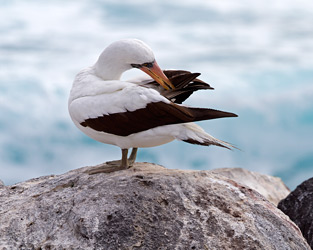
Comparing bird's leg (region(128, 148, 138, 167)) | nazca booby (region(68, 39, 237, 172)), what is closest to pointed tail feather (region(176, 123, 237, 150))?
nazca booby (region(68, 39, 237, 172))

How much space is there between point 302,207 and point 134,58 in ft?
13.1

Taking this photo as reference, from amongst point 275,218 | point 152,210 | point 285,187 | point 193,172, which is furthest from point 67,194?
point 285,187

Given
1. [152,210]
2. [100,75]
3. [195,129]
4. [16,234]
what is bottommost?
[16,234]

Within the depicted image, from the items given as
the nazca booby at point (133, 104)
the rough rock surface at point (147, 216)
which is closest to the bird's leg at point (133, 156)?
the nazca booby at point (133, 104)

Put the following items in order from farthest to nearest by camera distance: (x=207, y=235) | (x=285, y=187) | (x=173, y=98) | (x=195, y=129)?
(x=285, y=187), (x=173, y=98), (x=195, y=129), (x=207, y=235)

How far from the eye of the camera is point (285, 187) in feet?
37.9

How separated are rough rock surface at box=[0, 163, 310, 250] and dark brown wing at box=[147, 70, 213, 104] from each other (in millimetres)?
837

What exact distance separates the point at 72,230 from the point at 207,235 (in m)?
1.29

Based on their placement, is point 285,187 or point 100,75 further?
point 285,187

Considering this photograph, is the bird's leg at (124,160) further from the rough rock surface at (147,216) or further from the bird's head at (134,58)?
the bird's head at (134,58)

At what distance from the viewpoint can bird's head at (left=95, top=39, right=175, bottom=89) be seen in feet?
18.7

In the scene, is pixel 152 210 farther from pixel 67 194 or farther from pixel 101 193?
pixel 67 194

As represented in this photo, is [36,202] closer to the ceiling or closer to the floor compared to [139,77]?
closer to the floor

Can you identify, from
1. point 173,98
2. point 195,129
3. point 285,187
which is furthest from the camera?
point 285,187
